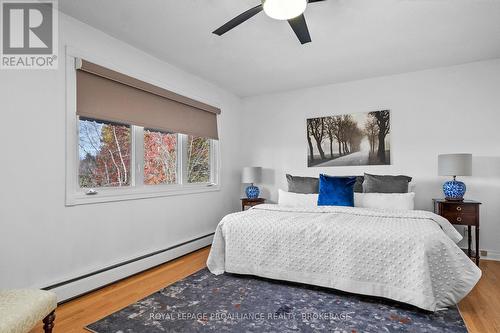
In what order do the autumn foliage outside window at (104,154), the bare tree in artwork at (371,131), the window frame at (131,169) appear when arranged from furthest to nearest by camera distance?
1. the bare tree in artwork at (371,131)
2. the autumn foliage outside window at (104,154)
3. the window frame at (131,169)

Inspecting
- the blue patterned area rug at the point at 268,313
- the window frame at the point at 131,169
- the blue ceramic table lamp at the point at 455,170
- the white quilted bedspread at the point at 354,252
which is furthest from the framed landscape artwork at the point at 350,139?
the blue patterned area rug at the point at 268,313

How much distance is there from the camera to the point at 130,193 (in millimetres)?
2957

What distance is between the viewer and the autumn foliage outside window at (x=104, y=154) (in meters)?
2.63

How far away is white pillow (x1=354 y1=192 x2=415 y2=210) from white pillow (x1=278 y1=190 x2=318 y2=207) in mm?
521

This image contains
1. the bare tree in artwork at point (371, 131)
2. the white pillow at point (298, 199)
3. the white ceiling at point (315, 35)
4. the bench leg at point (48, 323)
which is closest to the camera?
the bench leg at point (48, 323)

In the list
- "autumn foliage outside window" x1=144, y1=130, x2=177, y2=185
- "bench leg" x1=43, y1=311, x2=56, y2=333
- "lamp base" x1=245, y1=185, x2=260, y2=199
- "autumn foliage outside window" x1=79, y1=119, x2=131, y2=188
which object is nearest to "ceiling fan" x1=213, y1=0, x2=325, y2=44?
"autumn foliage outside window" x1=79, y1=119, x2=131, y2=188

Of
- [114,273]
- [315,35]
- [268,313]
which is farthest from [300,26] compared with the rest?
[114,273]

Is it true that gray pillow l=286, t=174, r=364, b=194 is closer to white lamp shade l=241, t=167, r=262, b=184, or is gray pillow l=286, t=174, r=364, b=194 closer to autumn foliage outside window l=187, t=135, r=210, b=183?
white lamp shade l=241, t=167, r=262, b=184

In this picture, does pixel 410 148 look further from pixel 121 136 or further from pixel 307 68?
pixel 121 136

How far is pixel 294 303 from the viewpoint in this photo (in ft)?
7.31

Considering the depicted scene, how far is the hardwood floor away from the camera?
1941 millimetres

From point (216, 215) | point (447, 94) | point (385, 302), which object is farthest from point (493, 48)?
point (216, 215)

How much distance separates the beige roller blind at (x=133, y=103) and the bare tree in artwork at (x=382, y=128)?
97.5 inches

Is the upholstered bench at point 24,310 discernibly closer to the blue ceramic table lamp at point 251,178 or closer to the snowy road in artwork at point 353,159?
the blue ceramic table lamp at point 251,178
